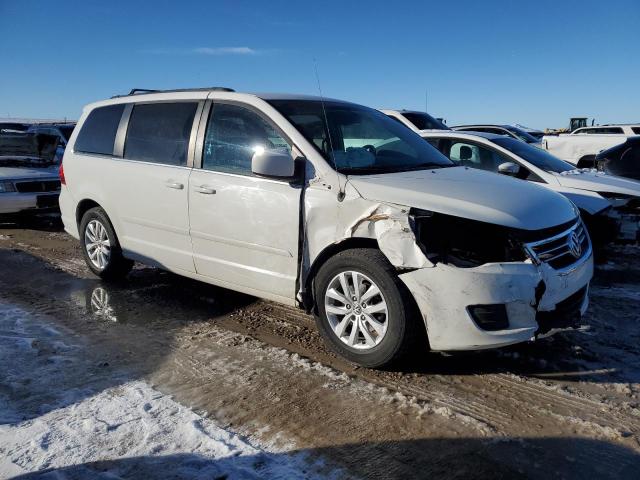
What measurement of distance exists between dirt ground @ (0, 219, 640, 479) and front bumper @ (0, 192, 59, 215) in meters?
4.35

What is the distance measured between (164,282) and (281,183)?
248cm

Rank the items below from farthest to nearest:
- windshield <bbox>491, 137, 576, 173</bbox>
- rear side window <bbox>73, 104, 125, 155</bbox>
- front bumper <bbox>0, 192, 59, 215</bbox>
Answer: front bumper <bbox>0, 192, 59, 215</bbox>, windshield <bbox>491, 137, 576, 173</bbox>, rear side window <bbox>73, 104, 125, 155</bbox>

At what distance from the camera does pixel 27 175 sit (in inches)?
358

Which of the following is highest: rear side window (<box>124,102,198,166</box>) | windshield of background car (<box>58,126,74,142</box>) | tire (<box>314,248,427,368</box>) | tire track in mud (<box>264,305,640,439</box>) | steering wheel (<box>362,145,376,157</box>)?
windshield of background car (<box>58,126,74,142</box>)

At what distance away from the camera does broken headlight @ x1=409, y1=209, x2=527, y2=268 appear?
329cm

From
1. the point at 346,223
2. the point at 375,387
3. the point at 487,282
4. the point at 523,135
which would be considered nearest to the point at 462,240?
the point at 487,282

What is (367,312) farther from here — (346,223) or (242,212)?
(242,212)

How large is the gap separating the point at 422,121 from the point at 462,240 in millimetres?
8475

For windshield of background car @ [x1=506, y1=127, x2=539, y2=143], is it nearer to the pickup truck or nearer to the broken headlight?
the pickup truck

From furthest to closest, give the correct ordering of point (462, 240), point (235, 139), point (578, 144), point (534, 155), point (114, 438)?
point (578, 144) → point (534, 155) → point (235, 139) → point (462, 240) → point (114, 438)

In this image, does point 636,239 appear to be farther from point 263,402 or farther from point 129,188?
point 129,188

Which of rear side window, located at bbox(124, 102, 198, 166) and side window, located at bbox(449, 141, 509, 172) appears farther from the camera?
side window, located at bbox(449, 141, 509, 172)

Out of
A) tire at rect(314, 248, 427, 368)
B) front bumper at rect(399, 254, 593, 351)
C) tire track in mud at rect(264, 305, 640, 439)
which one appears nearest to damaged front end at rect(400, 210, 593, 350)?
front bumper at rect(399, 254, 593, 351)

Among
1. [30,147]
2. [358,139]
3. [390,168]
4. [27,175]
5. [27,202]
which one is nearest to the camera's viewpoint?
[390,168]
